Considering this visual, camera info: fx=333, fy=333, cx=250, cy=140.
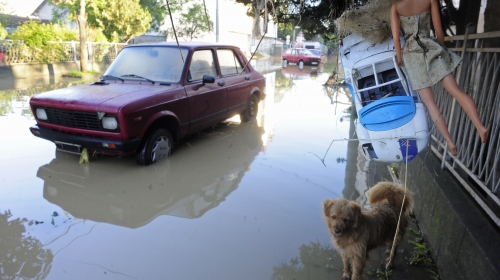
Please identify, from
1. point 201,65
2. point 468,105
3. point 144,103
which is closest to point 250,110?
point 201,65

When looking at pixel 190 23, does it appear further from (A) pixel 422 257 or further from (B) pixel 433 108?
(B) pixel 433 108

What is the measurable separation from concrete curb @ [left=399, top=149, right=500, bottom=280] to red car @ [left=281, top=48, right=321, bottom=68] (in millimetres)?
21898

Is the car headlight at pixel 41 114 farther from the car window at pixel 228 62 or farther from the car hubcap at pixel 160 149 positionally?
the car window at pixel 228 62

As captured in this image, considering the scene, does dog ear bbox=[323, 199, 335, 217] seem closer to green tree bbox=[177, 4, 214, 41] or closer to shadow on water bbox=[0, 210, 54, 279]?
shadow on water bbox=[0, 210, 54, 279]

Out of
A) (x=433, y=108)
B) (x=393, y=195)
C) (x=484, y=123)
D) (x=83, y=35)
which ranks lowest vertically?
(x=393, y=195)

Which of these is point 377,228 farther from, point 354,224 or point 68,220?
point 68,220

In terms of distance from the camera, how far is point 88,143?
4602 mm

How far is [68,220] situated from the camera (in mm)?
3654

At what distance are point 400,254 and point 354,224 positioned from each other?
1.05m

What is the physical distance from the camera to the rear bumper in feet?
14.7

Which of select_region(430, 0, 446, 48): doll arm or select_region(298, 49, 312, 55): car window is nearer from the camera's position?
select_region(430, 0, 446, 48): doll arm

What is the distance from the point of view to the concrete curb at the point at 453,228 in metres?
2.27

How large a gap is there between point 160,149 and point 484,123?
13.5 feet

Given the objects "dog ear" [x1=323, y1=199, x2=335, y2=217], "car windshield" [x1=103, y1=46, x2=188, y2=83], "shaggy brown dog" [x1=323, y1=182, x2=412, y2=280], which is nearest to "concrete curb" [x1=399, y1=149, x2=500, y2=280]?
"shaggy brown dog" [x1=323, y1=182, x2=412, y2=280]
